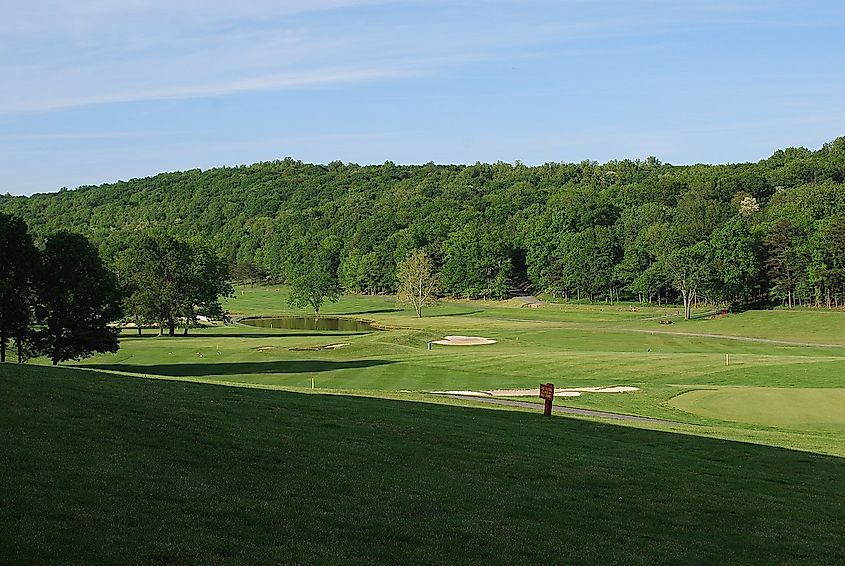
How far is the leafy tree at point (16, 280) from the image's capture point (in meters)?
50.9

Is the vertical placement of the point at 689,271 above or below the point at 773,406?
above

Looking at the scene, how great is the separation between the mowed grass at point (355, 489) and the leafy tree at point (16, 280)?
93.9 feet

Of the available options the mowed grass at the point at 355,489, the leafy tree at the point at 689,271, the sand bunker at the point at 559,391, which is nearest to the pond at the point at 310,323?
the leafy tree at the point at 689,271

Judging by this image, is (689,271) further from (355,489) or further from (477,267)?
(355,489)

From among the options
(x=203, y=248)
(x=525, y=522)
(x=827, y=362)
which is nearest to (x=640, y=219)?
(x=203, y=248)

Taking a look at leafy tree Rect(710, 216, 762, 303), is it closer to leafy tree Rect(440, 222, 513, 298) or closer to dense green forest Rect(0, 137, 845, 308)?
dense green forest Rect(0, 137, 845, 308)

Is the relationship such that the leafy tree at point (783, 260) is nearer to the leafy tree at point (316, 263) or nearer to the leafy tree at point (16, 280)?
the leafy tree at point (316, 263)

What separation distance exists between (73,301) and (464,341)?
40248mm

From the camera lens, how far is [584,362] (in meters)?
56.2

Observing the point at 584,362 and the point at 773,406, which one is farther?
the point at 584,362

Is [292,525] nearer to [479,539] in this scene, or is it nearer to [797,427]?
[479,539]

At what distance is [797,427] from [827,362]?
24.3 metres

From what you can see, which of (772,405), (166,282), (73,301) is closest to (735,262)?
(166,282)

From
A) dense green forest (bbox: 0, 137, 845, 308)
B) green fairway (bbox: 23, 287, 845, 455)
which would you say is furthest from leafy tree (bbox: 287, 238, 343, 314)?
green fairway (bbox: 23, 287, 845, 455)
